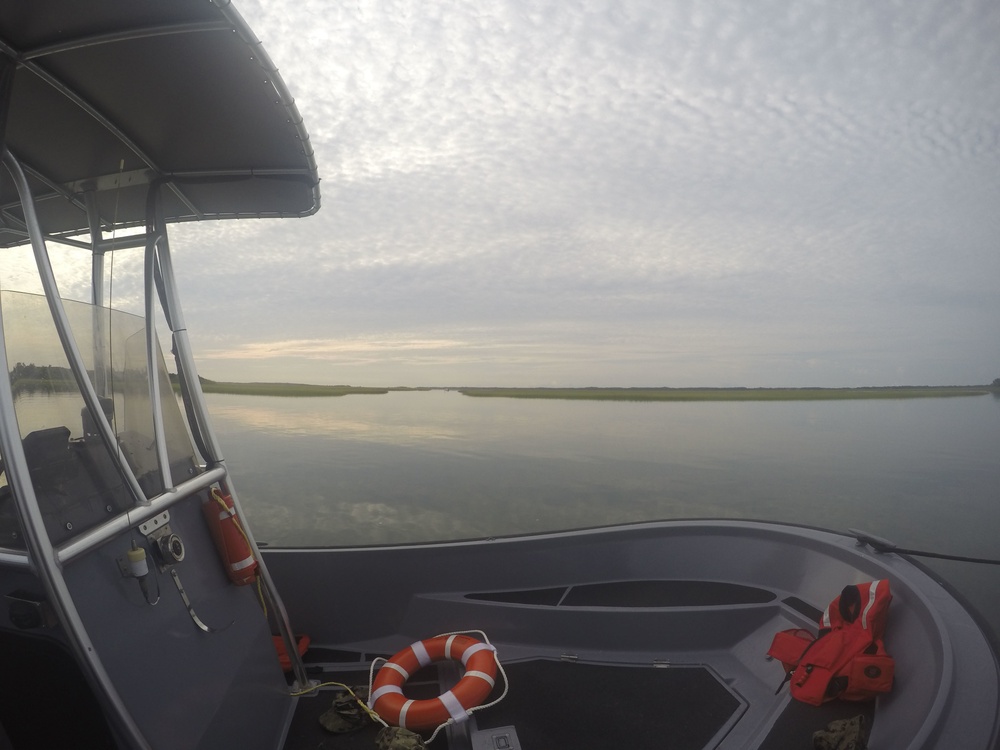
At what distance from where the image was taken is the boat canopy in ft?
4.69

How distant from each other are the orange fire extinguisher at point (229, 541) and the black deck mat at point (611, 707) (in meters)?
1.29

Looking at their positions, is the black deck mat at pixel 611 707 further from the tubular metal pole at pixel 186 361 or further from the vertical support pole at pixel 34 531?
the vertical support pole at pixel 34 531

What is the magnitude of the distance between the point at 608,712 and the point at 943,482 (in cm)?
2385

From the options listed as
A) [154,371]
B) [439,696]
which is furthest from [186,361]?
[439,696]

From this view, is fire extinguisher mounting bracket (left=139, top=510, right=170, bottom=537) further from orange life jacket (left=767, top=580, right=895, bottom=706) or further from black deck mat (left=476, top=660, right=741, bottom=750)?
orange life jacket (left=767, top=580, right=895, bottom=706)

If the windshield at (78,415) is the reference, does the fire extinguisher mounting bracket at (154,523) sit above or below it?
below

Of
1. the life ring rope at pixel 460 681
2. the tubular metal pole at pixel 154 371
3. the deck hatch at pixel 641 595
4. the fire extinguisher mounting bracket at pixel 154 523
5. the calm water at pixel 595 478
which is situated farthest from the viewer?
the calm water at pixel 595 478

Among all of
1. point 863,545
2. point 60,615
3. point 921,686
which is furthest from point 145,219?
point 863,545

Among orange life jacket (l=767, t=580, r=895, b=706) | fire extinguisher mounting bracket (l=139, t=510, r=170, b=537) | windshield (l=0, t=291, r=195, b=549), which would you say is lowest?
orange life jacket (l=767, t=580, r=895, b=706)

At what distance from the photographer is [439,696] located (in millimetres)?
2521

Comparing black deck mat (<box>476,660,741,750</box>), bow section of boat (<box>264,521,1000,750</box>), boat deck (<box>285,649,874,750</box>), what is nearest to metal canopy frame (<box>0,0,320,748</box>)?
boat deck (<box>285,649,874,750</box>)

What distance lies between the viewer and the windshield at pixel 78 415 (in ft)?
4.84

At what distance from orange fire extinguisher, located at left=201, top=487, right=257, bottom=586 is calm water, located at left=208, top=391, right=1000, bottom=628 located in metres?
1.40

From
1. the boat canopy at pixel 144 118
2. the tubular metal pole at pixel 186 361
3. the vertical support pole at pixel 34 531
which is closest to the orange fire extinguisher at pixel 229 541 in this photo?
the tubular metal pole at pixel 186 361
